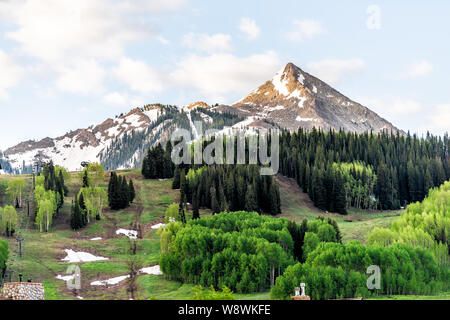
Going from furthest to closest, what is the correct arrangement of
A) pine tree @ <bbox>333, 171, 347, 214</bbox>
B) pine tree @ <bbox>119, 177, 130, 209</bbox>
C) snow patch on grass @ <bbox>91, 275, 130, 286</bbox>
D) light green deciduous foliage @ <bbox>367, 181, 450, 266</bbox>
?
pine tree @ <bbox>333, 171, 347, 214</bbox>
pine tree @ <bbox>119, 177, 130, 209</bbox>
light green deciduous foliage @ <bbox>367, 181, 450, 266</bbox>
snow patch on grass @ <bbox>91, 275, 130, 286</bbox>

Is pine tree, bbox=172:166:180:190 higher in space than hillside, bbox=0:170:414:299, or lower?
higher

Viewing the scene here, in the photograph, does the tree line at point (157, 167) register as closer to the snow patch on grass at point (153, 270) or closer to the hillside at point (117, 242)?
the hillside at point (117, 242)

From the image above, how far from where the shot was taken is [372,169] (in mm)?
184125

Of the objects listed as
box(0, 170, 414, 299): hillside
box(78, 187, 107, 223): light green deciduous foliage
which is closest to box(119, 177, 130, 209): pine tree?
box(0, 170, 414, 299): hillside

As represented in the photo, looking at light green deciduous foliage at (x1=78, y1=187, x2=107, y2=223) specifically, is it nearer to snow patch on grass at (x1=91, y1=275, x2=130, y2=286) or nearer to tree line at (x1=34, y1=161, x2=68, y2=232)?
tree line at (x1=34, y1=161, x2=68, y2=232)

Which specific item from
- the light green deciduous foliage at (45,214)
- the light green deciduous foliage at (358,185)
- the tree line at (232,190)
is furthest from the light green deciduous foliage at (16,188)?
the light green deciduous foliage at (358,185)

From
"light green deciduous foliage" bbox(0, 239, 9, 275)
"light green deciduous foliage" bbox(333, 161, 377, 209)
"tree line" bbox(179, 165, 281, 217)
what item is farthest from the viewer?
"light green deciduous foliage" bbox(333, 161, 377, 209)

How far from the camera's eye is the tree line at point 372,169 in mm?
164125

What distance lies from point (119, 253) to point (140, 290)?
25.6 meters

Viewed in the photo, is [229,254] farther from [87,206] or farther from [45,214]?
[87,206]

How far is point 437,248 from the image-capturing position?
266 feet

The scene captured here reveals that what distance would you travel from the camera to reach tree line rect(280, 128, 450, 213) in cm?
16412

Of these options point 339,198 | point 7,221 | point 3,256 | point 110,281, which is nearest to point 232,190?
point 339,198

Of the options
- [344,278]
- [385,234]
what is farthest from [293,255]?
[344,278]
